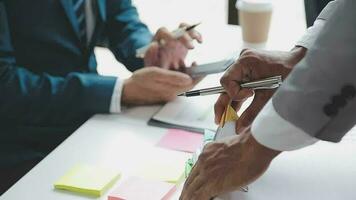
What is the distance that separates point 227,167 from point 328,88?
164 millimetres

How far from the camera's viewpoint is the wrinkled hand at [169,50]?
4.51ft

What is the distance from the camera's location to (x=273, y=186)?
858 mm

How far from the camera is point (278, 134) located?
67 cm

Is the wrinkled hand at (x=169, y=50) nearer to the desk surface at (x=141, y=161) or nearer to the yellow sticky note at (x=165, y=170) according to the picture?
the desk surface at (x=141, y=161)

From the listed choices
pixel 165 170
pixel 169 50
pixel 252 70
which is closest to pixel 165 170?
pixel 165 170

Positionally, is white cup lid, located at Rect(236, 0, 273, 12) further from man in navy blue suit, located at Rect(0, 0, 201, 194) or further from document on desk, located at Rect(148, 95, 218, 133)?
document on desk, located at Rect(148, 95, 218, 133)

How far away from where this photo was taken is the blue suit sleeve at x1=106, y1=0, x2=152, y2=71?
1.52 metres

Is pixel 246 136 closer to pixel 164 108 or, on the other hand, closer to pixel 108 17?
pixel 164 108

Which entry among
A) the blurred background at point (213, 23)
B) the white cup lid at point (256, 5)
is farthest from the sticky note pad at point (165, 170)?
the white cup lid at point (256, 5)

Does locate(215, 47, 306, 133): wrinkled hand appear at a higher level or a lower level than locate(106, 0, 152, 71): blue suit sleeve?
higher

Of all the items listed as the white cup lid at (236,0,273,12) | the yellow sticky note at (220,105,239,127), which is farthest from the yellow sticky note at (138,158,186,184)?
the white cup lid at (236,0,273,12)

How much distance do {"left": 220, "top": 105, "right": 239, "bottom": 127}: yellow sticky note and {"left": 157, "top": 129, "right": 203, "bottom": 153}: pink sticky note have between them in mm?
112

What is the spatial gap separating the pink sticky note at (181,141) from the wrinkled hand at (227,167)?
270mm

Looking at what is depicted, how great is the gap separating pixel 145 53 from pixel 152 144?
389 mm
